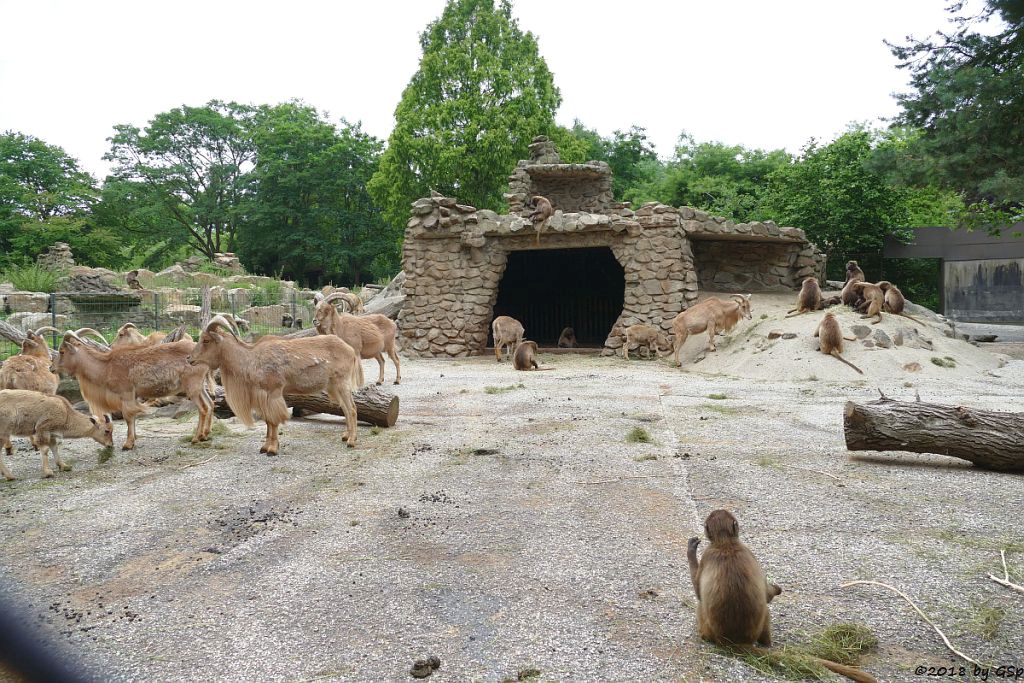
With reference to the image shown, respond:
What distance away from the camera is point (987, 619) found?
11.0ft

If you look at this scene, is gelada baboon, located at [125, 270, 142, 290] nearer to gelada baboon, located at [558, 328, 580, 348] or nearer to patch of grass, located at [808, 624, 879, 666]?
gelada baboon, located at [558, 328, 580, 348]

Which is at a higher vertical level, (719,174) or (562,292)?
(719,174)

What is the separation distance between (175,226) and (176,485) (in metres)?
38.8

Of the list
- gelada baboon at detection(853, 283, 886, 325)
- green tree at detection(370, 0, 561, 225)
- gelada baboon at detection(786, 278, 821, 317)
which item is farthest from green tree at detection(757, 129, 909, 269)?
green tree at detection(370, 0, 561, 225)

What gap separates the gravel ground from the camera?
320cm

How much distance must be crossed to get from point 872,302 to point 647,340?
458 centimetres

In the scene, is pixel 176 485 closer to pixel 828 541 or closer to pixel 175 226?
pixel 828 541

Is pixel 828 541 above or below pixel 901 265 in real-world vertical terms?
below

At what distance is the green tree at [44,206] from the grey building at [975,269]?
3226cm

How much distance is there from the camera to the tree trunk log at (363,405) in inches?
318

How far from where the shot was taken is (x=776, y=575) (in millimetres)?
3932

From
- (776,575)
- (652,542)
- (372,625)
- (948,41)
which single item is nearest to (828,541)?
(776,575)

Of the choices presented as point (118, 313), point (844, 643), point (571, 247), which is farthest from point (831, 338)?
point (118, 313)

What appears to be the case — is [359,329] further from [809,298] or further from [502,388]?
[809,298]
